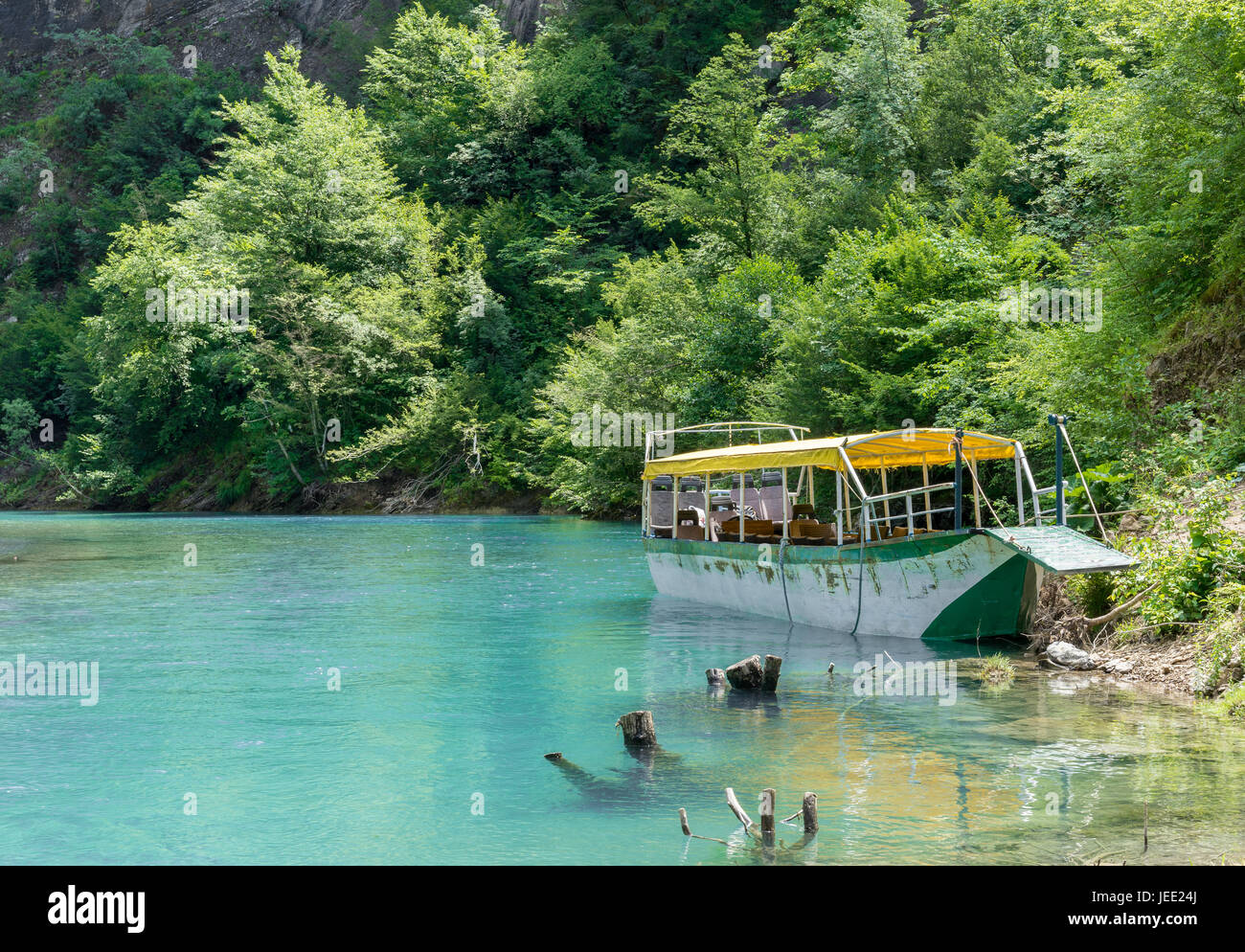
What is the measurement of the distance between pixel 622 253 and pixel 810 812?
179 feet

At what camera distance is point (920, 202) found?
39.3 m

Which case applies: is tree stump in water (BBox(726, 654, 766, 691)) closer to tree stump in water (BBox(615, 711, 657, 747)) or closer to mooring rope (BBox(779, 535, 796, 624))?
tree stump in water (BBox(615, 711, 657, 747))

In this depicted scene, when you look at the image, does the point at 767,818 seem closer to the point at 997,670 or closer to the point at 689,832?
the point at 689,832

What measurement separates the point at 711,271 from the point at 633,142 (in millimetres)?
19986

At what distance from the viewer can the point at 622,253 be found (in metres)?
61.5

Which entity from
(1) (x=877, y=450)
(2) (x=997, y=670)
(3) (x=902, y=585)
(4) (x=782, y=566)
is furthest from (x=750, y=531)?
(2) (x=997, y=670)

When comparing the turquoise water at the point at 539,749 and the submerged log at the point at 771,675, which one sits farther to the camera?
the submerged log at the point at 771,675

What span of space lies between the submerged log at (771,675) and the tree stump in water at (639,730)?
9.97ft

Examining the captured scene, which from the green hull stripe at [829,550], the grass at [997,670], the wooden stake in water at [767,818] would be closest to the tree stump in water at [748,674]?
the grass at [997,670]

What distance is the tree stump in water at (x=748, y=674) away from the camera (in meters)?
14.7

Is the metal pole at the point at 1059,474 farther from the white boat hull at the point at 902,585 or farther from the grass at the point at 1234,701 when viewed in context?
the grass at the point at 1234,701

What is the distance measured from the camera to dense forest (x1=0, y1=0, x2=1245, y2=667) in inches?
798
